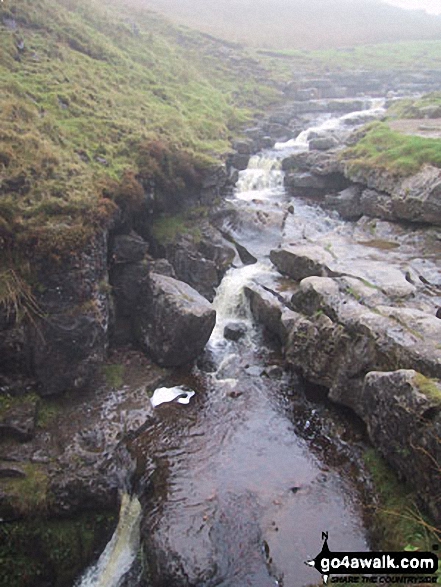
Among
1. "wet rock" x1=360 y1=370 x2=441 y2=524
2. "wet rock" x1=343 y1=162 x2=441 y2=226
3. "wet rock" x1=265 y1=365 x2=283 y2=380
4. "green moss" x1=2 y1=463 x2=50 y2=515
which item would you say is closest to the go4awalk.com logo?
"wet rock" x1=360 y1=370 x2=441 y2=524

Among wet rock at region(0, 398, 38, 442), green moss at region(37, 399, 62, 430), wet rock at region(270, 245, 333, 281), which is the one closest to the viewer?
wet rock at region(0, 398, 38, 442)

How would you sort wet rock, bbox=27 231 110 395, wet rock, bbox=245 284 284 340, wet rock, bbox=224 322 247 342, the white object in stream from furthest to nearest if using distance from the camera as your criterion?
wet rock, bbox=224 322 247 342 → wet rock, bbox=245 284 284 340 → the white object in stream → wet rock, bbox=27 231 110 395

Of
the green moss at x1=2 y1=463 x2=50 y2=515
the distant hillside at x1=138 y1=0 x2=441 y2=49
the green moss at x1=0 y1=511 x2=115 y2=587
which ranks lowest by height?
the green moss at x1=0 y1=511 x2=115 y2=587

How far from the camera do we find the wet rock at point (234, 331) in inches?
772

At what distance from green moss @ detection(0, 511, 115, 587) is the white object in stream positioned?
477cm

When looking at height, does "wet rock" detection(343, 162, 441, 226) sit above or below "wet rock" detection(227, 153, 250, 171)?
above

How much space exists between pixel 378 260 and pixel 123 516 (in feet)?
49.7

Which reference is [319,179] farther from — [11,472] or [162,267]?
[11,472]

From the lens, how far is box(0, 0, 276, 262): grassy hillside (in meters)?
16.4

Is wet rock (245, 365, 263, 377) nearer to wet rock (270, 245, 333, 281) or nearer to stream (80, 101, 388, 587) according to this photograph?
stream (80, 101, 388, 587)

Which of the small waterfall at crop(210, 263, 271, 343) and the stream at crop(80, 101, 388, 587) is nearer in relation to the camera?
the stream at crop(80, 101, 388, 587)

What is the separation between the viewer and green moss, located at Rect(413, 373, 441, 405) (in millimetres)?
11188

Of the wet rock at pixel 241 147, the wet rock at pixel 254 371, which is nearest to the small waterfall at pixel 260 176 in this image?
the wet rock at pixel 241 147

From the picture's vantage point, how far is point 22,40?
89.1ft
